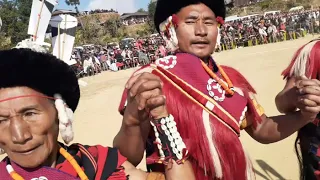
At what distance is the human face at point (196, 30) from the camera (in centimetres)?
201

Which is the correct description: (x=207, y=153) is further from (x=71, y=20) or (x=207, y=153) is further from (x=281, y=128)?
(x=71, y=20)

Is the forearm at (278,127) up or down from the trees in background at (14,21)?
down

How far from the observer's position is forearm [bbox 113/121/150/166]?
174cm

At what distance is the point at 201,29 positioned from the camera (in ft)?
6.52

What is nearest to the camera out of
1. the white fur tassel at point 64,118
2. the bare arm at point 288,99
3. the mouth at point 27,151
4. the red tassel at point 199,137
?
the mouth at point 27,151

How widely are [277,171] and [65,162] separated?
13.0 feet

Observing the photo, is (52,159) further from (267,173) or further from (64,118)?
(267,173)

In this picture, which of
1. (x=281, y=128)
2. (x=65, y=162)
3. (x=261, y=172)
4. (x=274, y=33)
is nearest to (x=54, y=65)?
(x=65, y=162)

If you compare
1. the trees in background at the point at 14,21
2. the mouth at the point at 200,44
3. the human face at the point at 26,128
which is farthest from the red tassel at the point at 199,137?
the trees in background at the point at 14,21

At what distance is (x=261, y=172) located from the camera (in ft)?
16.5

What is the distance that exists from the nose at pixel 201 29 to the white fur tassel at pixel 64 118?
808mm

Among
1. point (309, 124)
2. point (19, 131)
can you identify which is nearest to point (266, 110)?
point (309, 124)

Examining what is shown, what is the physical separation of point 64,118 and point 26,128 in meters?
0.18

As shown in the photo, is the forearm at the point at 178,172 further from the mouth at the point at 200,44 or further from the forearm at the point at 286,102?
the forearm at the point at 286,102
